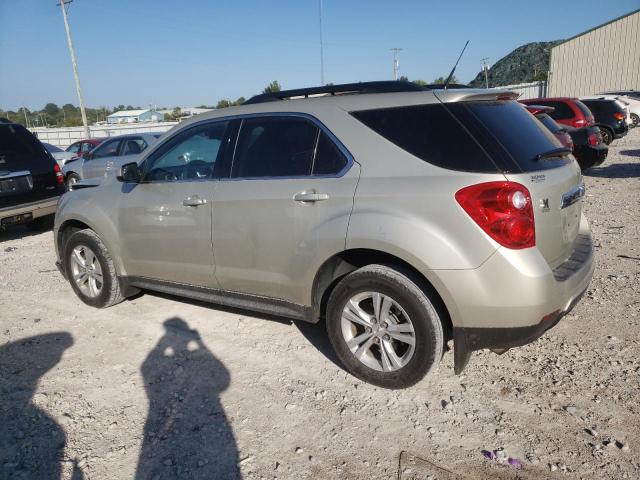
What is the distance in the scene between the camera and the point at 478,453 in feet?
8.18

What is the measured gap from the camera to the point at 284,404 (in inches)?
118

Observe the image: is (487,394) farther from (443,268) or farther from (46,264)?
(46,264)

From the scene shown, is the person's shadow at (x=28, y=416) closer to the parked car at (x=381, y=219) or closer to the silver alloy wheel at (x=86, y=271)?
the silver alloy wheel at (x=86, y=271)

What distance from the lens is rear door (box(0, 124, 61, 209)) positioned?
7129mm

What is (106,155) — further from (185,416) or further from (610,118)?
(610,118)

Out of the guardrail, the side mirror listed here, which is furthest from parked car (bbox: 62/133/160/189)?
the guardrail

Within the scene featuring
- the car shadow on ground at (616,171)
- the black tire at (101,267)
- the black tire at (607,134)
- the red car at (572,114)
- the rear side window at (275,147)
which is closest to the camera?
the rear side window at (275,147)

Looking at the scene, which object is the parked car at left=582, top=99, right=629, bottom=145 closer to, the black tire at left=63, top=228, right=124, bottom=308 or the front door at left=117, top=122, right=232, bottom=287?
the front door at left=117, top=122, right=232, bottom=287

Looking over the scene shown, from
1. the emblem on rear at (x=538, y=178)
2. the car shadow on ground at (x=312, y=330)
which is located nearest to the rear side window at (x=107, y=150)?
the car shadow on ground at (x=312, y=330)

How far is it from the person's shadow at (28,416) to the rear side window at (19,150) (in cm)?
436

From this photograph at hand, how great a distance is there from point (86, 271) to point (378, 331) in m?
3.11

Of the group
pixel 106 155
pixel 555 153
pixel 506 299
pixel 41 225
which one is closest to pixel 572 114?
pixel 555 153

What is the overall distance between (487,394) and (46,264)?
575 centimetres

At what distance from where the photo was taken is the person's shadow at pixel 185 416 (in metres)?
2.48
